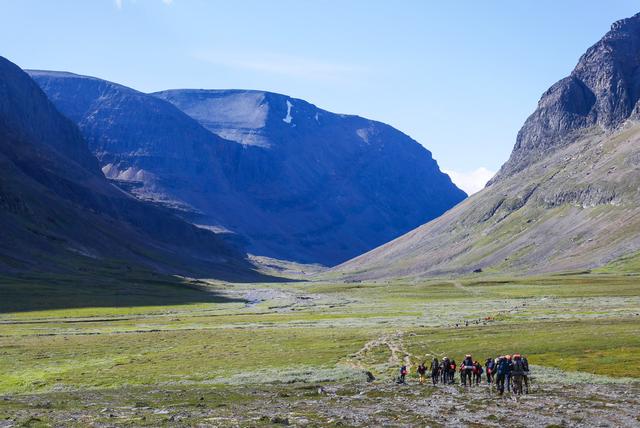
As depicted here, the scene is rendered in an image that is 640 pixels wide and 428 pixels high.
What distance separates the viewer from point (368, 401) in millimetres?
45531

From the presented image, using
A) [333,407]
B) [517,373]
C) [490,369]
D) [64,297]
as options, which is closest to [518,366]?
[517,373]

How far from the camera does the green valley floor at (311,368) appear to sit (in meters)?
40.1

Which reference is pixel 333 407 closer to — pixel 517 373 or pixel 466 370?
pixel 517 373

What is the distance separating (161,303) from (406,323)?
88172mm

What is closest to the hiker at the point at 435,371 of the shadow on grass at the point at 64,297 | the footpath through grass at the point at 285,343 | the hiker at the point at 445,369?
the hiker at the point at 445,369

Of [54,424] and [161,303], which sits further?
[161,303]

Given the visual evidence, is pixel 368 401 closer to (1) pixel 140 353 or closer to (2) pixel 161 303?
(1) pixel 140 353

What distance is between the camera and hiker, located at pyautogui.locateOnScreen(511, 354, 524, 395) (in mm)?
46531

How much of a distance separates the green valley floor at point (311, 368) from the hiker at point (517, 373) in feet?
2.31

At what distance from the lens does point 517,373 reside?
153 feet

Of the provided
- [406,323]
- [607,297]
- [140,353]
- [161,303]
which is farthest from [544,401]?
[161,303]

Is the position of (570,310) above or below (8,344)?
above

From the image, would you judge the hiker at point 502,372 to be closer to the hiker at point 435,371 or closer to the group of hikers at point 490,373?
the group of hikers at point 490,373

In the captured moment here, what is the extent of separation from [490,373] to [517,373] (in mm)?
6041
